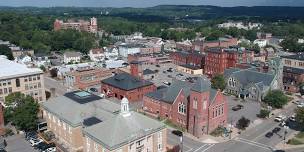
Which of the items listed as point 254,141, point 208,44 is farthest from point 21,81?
point 208,44

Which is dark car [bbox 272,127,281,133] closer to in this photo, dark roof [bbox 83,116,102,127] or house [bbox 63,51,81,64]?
dark roof [bbox 83,116,102,127]

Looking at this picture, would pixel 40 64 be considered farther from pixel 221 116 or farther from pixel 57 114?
pixel 221 116

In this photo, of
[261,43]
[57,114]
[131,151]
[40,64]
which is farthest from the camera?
[261,43]

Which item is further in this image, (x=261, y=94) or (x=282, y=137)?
(x=261, y=94)

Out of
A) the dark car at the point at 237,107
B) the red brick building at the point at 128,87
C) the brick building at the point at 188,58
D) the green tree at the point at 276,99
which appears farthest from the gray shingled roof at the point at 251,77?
the brick building at the point at 188,58

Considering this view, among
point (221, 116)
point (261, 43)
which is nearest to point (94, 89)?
point (221, 116)

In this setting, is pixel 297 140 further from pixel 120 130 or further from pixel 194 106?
pixel 120 130

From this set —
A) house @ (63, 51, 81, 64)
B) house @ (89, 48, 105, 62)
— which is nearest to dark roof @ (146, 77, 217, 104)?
house @ (63, 51, 81, 64)
